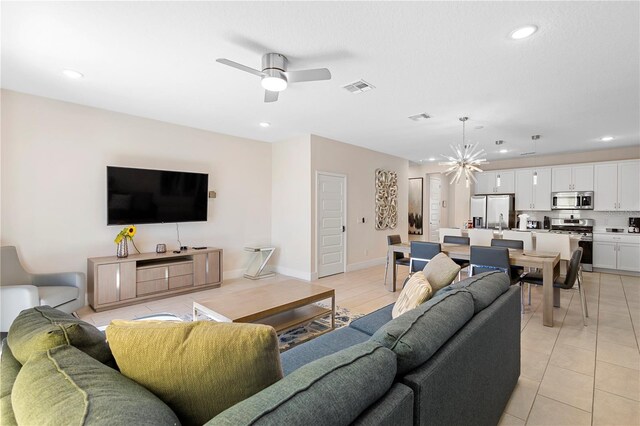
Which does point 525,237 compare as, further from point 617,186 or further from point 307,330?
point 307,330

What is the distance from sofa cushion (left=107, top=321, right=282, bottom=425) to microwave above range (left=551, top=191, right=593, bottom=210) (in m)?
8.11

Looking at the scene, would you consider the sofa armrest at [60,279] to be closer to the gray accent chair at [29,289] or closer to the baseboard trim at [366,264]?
the gray accent chair at [29,289]

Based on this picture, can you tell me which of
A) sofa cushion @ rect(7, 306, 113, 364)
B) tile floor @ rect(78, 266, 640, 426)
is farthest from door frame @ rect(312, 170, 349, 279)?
sofa cushion @ rect(7, 306, 113, 364)

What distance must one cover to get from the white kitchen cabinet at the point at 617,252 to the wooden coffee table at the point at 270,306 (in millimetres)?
6280

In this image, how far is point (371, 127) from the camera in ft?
16.7

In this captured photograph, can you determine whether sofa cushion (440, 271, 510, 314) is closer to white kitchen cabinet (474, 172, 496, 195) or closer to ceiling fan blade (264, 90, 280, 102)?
ceiling fan blade (264, 90, 280, 102)

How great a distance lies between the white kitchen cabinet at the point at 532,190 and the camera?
23.2 feet

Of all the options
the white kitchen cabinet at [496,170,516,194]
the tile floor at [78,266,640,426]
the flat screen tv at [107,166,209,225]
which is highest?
the white kitchen cabinet at [496,170,516,194]

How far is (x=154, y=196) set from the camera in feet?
15.0

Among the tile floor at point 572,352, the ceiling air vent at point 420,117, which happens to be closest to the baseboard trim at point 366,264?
the tile floor at point 572,352

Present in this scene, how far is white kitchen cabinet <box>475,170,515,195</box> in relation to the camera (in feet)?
24.7

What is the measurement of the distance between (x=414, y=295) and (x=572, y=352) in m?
1.96

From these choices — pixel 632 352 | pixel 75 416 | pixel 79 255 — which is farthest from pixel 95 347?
pixel 632 352

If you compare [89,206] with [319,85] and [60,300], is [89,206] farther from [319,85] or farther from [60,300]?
[319,85]
